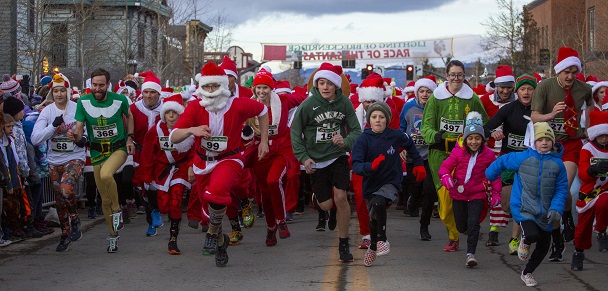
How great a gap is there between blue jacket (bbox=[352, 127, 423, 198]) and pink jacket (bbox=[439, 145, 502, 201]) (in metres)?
0.60

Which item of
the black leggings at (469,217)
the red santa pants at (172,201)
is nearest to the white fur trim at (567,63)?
the black leggings at (469,217)

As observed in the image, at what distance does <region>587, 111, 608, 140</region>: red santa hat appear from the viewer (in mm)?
10688

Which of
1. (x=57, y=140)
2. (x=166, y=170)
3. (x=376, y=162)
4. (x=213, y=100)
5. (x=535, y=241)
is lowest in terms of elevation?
(x=535, y=241)

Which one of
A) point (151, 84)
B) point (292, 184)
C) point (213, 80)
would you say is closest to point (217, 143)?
point (213, 80)

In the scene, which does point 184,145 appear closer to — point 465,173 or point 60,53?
point 465,173

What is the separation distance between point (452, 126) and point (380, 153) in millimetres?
1852

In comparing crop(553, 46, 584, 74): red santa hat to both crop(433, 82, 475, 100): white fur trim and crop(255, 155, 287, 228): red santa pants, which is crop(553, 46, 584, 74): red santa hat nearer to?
crop(433, 82, 475, 100): white fur trim

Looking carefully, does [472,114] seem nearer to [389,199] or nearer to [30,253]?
[389,199]

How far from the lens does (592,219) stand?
10.5m

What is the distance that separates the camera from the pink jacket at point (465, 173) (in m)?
10.6

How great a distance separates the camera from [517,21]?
52125 millimetres

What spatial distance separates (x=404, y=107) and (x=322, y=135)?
5.94 meters

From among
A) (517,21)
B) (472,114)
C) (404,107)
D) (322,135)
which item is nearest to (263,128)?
(322,135)

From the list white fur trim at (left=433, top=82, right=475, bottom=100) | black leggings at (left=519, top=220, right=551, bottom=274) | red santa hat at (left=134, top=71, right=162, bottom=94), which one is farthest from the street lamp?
black leggings at (left=519, top=220, right=551, bottom=274)
